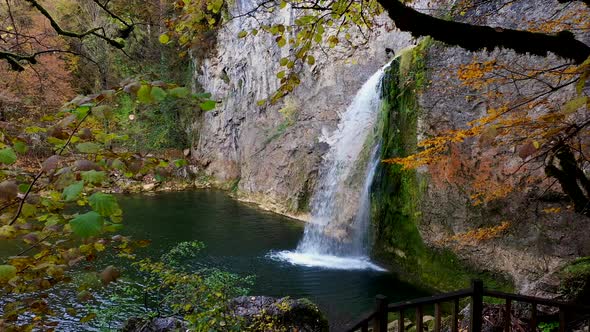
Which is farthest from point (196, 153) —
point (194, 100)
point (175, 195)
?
point (194, 100)

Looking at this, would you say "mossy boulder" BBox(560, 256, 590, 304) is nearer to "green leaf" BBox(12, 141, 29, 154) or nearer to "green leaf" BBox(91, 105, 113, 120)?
"green leaf" BBox(91, 105, 113, 120)

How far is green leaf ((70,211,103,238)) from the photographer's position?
1311 mm

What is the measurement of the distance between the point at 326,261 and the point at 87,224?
30.7 ft

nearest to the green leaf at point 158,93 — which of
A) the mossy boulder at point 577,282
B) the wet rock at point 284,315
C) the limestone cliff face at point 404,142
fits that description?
the wet rock at point 284,315

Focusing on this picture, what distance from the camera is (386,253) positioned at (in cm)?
984

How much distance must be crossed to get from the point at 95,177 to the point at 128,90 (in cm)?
39

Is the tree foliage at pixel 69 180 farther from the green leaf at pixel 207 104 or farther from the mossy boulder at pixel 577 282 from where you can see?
the mossy boulder at pixel 577 282

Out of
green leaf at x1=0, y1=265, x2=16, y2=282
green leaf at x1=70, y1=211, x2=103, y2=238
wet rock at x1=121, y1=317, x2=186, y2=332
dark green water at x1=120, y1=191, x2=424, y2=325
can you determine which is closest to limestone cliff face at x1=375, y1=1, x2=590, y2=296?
dark green water at x1=120, y1=191, x2=424, y2=325

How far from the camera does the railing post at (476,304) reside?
312cm

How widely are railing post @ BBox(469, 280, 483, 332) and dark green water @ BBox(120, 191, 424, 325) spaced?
403 cm

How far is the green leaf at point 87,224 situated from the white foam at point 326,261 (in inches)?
346

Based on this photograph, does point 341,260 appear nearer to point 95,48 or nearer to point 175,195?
point 175,195

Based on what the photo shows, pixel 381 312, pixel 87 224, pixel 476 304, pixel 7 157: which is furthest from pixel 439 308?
pixel 7 157

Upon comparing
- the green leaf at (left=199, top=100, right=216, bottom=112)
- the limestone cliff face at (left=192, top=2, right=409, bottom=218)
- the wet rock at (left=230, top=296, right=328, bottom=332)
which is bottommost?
the wet rock at (left=230, top=296, right=328, bottom=332)
